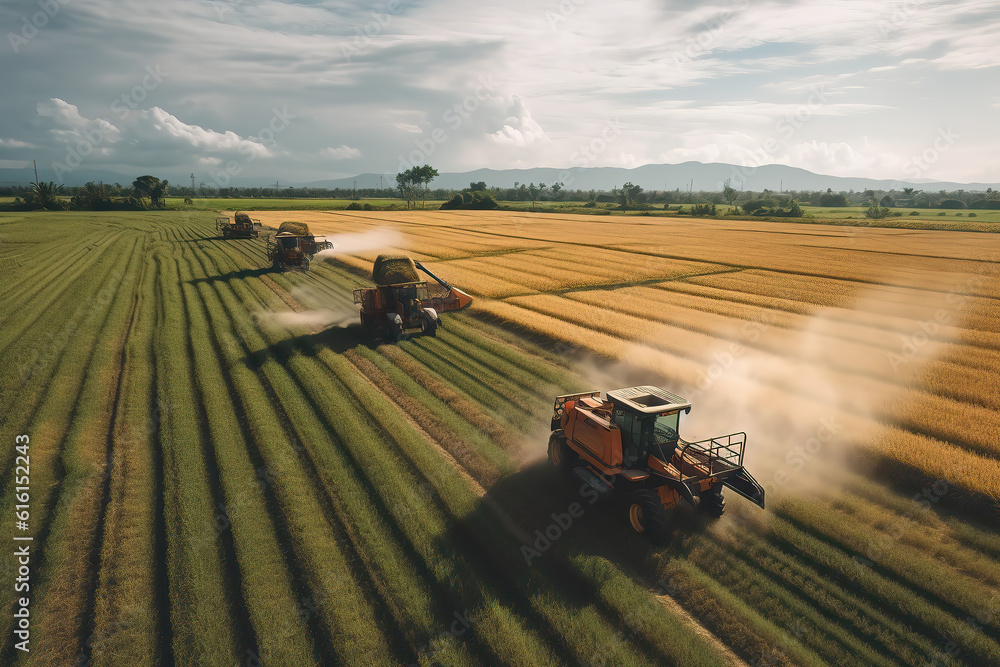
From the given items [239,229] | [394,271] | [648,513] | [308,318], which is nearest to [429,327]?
[394,271]

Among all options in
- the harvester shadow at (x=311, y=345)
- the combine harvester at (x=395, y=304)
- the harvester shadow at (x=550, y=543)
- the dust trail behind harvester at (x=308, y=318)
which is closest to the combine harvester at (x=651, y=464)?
the harvester shadow at (x=550, y=543)

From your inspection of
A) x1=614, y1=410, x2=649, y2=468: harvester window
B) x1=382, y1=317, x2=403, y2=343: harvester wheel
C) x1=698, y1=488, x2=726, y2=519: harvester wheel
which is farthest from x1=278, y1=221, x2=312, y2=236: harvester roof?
x1=698, y1=488, x2=726, y2=519: harvester wheel

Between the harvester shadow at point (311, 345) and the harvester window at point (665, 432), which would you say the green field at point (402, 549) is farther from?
the harvester shadow at point (311, 345)

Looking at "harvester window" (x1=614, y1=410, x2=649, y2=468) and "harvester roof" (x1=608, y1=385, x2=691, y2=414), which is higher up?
"harvester roof" (x1=608, y1=385, x2=691, y2=414)

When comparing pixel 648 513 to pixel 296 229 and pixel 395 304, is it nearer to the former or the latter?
pixel 395 304

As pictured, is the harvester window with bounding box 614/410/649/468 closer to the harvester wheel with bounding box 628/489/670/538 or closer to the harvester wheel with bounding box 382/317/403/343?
the harvester wheel with bounding box 628/489/670/538

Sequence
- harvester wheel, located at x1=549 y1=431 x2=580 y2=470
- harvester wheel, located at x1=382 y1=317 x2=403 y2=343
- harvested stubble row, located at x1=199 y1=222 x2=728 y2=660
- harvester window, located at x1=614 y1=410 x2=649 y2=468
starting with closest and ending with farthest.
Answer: harvested stubble row, located at x1=199 y1=222 x2=728 y2=660 → harvester window, located at x1=614 y1=410 x2=649 y2=468 → harvester wheel, located at x1=549 y1=431 x2=580 y2=470 → harvester wheel, located at x1=382 y1=317 x2=403 y2=343

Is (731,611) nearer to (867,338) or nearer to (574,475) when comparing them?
(574,475)
